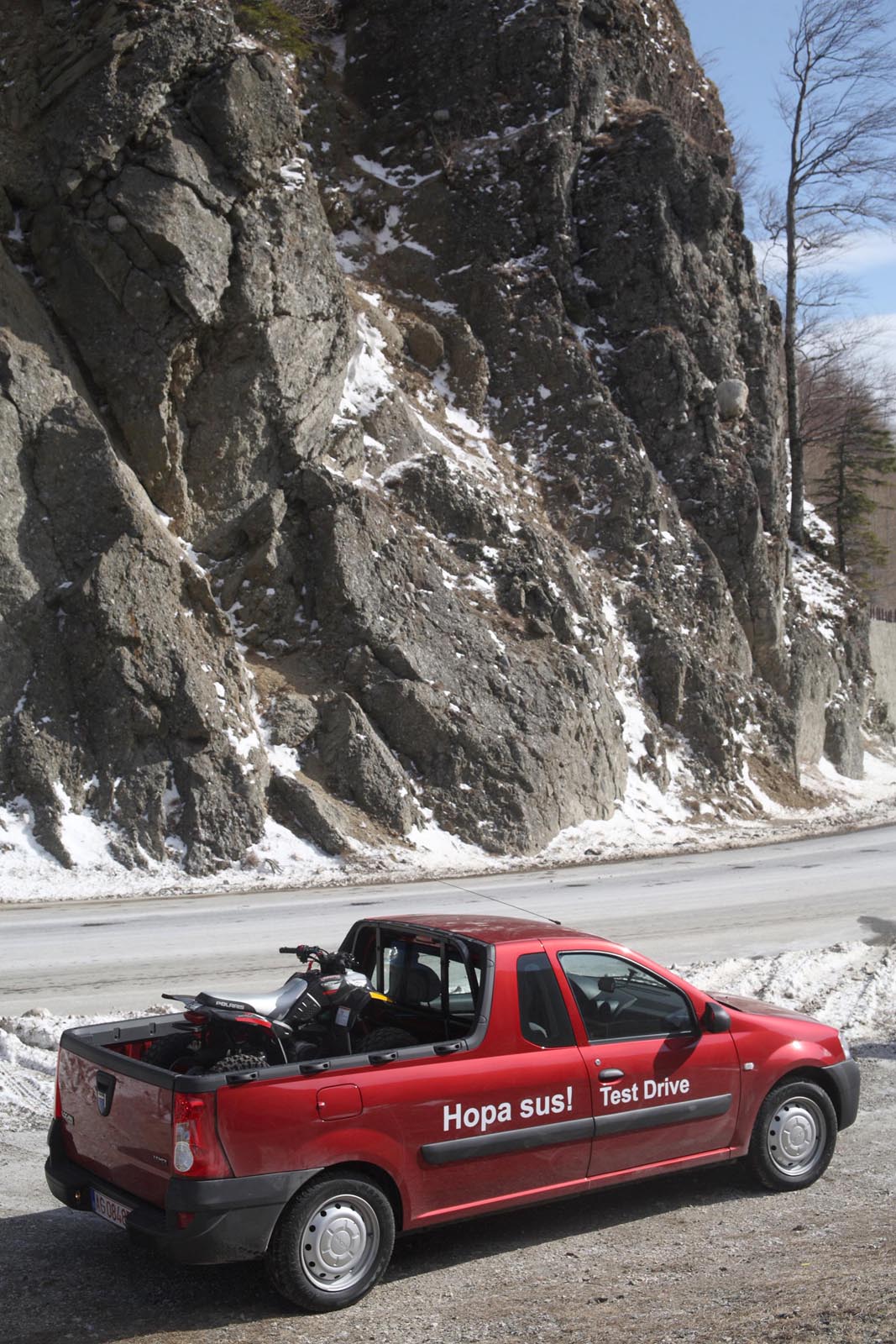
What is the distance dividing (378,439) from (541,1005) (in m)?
21.6

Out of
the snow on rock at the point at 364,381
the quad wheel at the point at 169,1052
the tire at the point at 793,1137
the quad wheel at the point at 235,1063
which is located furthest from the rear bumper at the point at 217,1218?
the snow on rock at the point at 364,381

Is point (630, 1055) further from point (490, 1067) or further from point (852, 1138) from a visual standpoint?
point (852, 1138)

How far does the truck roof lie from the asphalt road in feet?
14.4

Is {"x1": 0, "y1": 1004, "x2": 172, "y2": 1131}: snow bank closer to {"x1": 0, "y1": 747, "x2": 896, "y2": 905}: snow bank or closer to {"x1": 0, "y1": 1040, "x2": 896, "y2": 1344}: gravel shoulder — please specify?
{"x1": 0, "y1": 1040, "x2": 896, "y2": 1344}: gravel shoulder

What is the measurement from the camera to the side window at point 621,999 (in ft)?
18.4

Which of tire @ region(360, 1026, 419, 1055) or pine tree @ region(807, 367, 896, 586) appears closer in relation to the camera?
tire @ region(360, 1026, 419, 1055)

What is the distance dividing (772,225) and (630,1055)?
132 ft

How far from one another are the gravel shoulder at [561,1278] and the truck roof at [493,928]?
1368 mm

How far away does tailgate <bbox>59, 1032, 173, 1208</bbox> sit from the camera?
460 centimetres

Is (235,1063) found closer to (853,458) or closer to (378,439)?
(378,439)

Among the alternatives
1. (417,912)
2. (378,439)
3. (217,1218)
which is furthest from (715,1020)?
(378,439)

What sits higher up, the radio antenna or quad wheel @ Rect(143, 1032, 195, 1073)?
quad wheel @ Rect(143, 1032, 195, 1073)

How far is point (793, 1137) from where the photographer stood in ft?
19.8

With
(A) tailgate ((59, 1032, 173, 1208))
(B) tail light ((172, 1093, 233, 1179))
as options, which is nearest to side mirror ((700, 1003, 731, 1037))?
(B) tail light ((172, 1093, 233, 1179))
